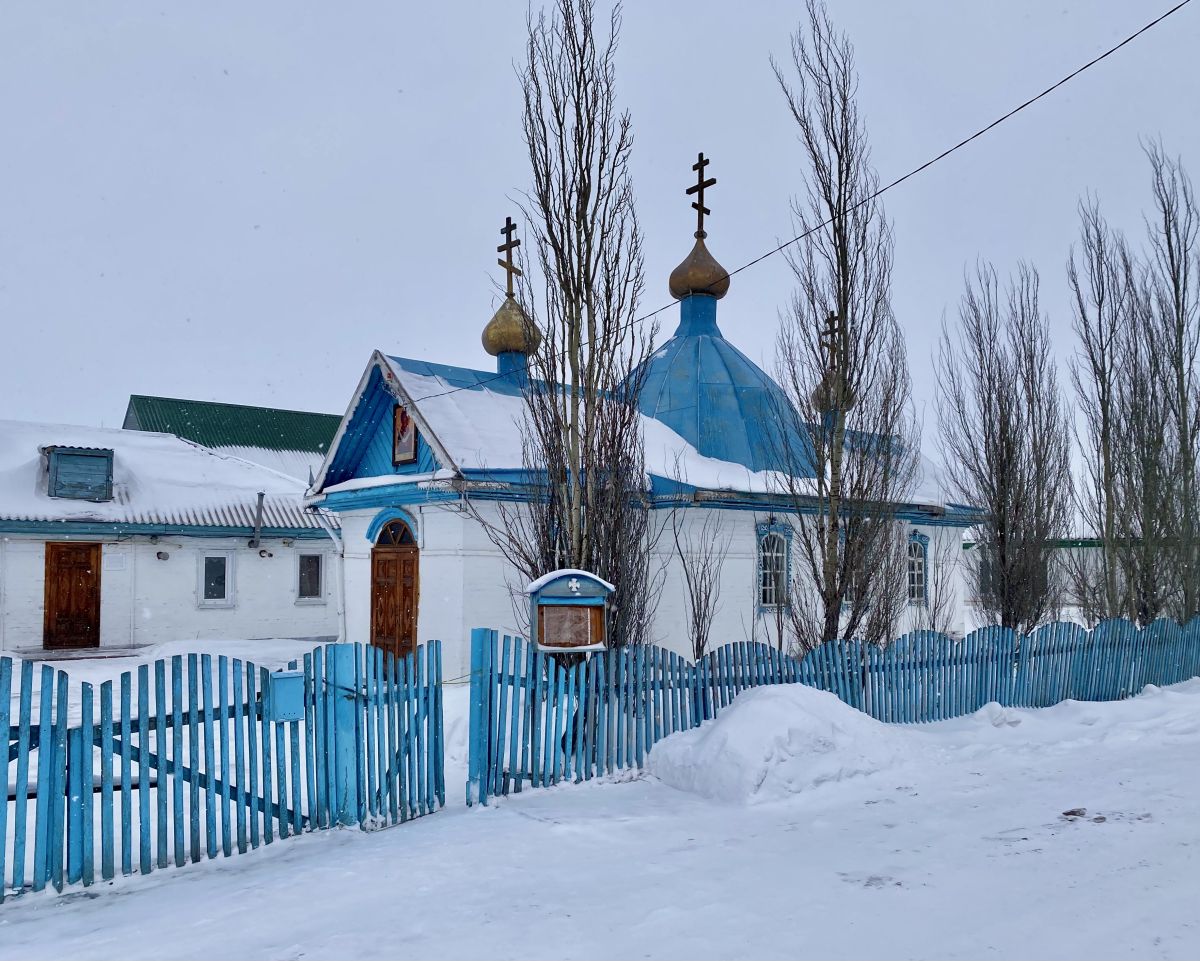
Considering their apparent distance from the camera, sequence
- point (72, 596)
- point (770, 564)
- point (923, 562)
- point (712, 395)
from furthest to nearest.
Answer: point (72, 596)
point (923, 562)
point (712, 395)
point (770, 564)

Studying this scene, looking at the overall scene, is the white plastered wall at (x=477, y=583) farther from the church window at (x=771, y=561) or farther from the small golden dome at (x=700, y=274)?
the small golden dome at (x=700, y=274)

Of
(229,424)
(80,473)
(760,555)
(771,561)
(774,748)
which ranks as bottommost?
(774,748)

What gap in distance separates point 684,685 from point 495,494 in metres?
5.24

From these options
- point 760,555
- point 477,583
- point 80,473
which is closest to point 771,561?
point 760,555

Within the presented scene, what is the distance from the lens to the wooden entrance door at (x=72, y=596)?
19.2m

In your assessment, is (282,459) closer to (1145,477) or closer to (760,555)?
(760,555)

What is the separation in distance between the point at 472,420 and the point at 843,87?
724cm

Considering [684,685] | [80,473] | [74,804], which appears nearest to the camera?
[74,804]

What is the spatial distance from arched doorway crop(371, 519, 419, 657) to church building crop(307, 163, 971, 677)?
33 mm

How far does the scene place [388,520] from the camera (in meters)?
15.1

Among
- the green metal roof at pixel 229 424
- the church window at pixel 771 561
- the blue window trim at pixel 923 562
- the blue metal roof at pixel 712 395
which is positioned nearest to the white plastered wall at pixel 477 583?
the church window at pixel 771 561

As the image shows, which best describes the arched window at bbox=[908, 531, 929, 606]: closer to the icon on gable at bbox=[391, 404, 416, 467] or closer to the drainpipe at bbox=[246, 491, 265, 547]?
the icon on gable at bbox=[391, 404, 416, 467]

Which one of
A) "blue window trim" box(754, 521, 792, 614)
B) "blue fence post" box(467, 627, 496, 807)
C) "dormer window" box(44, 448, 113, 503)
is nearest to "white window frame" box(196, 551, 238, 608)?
"dormer window" box(44, 448, 113, 503)

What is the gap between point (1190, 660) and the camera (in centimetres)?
1491
